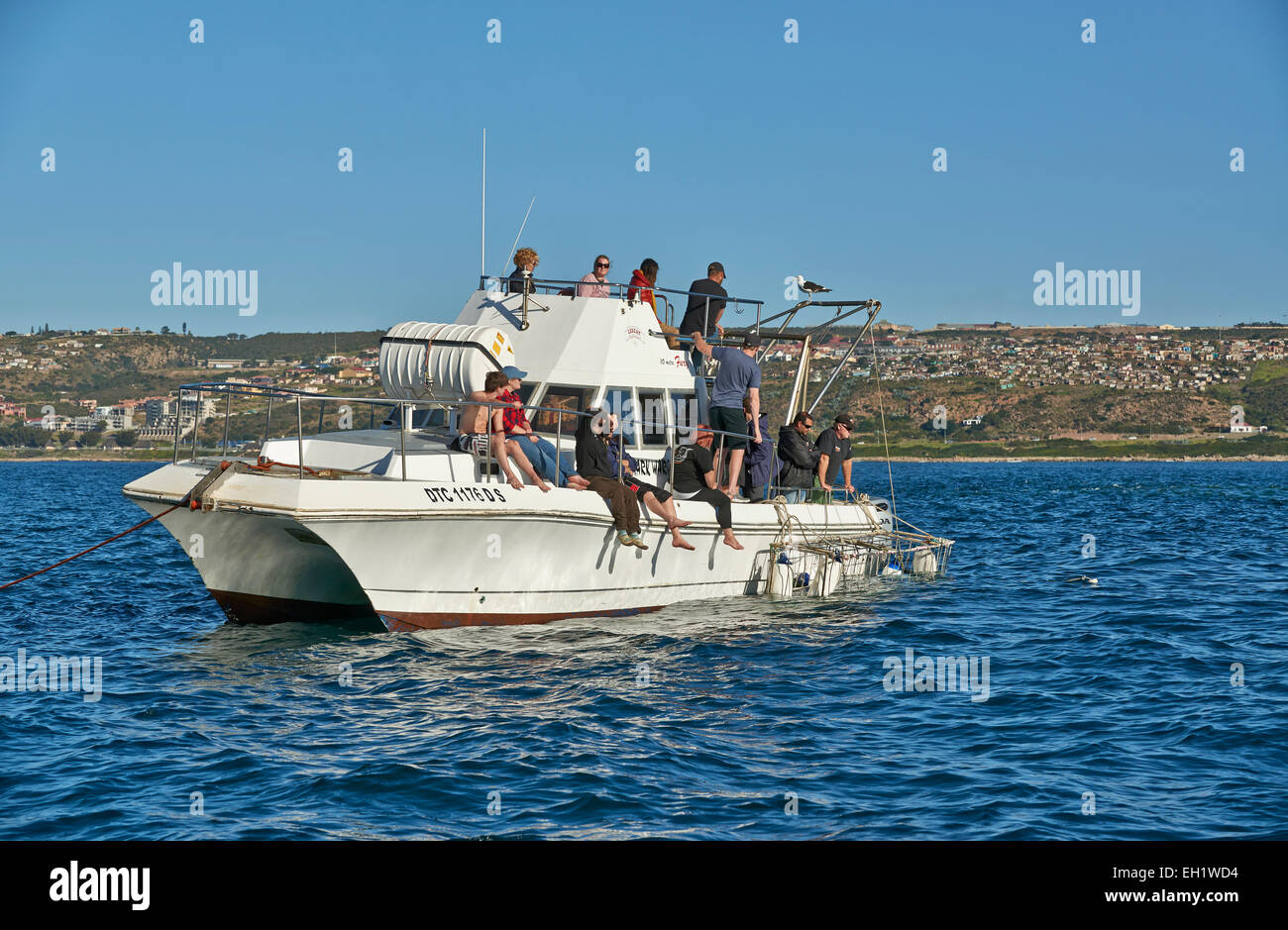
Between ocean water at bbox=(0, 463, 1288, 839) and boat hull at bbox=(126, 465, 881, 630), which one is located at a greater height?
boat hull at bbox=(126, 465, 881, 630)

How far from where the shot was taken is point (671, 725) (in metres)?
9.59

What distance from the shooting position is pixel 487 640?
39.9 ft

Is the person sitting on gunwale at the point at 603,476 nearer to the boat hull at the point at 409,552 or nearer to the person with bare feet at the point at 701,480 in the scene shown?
the boat hull at the point at 409,552

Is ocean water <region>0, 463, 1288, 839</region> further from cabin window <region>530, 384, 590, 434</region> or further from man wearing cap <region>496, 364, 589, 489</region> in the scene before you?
cabin window <region>530, 384, 590, 434</region>

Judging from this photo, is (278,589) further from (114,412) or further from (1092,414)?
(1092,414)

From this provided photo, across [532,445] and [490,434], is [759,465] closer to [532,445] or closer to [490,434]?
[532,445]

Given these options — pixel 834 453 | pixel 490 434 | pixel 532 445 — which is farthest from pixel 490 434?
pixel 834 453

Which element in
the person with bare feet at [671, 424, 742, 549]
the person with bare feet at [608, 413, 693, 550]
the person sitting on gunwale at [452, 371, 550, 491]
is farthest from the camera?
the person with bare feet at [671, 424, 742, 549]

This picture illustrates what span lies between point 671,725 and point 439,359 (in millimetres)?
5841

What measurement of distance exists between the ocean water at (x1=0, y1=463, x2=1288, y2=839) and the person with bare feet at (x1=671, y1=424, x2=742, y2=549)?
3.58 feet

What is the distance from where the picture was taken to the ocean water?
7.40 meters

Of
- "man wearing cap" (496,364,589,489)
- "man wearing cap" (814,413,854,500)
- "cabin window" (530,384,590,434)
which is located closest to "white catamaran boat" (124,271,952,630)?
"cabin window" (530,384,590,434)

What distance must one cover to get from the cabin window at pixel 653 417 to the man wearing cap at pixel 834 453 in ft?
11.0
